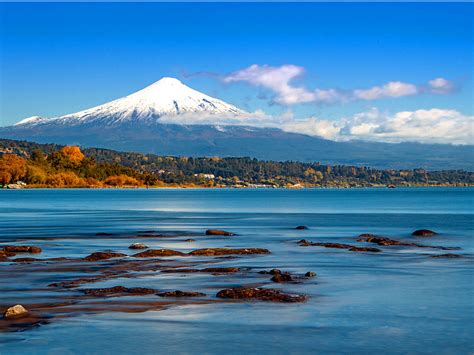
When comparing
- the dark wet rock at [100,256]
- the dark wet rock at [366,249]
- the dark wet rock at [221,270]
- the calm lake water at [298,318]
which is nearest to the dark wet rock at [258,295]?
the calm lake water at [298,318]

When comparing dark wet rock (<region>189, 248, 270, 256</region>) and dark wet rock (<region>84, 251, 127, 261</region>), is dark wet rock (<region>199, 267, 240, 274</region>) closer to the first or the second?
dark wet rock (<region>84, 251, 127, 261</region>)

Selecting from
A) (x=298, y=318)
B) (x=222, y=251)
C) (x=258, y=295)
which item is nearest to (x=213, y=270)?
(x=258, y=295)

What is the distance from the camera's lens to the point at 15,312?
24141 millimetres

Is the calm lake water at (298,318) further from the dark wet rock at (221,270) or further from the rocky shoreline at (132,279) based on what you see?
the dark wet rock at (221,270)

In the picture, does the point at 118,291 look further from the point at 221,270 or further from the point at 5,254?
the point at 5,254

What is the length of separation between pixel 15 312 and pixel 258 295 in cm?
852

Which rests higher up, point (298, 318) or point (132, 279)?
point (298, 318)

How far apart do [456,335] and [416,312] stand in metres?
3.62

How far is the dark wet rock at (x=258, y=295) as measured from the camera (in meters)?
27.5

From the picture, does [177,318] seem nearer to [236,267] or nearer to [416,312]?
[416,312]

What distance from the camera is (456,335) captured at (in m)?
22.6

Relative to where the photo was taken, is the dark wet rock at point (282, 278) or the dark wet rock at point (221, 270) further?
the dark wet rock at point (221, 270)

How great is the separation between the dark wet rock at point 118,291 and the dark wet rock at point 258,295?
2792 millimetres

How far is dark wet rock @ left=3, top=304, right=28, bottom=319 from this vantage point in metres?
23.9
